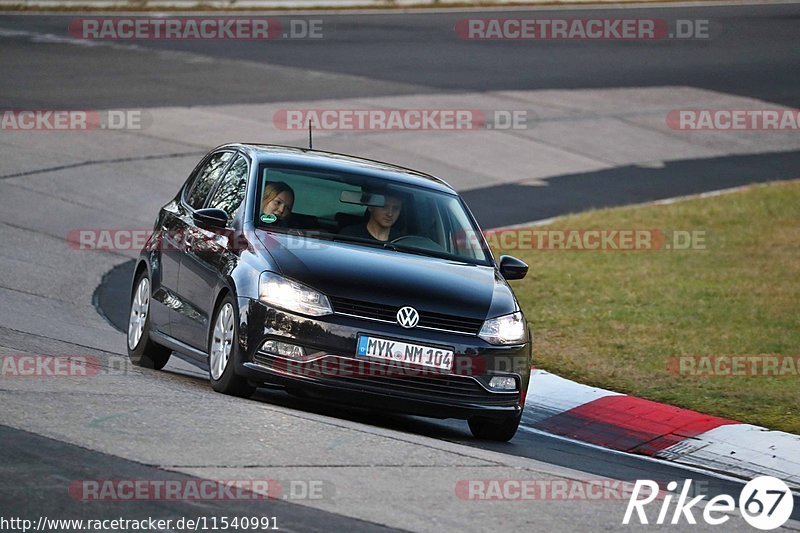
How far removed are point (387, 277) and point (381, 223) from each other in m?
1.02

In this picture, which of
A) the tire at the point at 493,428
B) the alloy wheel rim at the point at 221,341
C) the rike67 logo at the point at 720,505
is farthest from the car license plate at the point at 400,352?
the rike67 logo at the point at 720,505

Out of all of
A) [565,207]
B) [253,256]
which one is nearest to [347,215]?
[253,256]

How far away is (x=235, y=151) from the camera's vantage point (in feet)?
34.0

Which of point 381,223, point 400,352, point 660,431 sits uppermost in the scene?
point 381,223

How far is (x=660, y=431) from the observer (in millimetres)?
10188

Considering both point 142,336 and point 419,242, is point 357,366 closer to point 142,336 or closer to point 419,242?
point 419,242

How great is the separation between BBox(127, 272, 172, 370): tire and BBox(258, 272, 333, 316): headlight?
203 cm

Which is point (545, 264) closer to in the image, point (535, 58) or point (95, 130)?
point (95, 130)

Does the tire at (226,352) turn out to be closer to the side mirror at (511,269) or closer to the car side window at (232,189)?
the car side window at (232,189)

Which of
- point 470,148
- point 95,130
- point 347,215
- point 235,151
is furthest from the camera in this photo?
point 470,148

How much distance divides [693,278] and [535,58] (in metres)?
16.3

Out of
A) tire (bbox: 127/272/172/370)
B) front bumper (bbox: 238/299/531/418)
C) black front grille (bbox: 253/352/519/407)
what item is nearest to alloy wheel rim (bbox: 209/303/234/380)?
front bumper (bbox: 238/299/531/418)

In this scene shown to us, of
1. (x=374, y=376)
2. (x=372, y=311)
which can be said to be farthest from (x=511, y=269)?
(x=374, y=376)

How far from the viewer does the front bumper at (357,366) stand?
8273 millimetres
